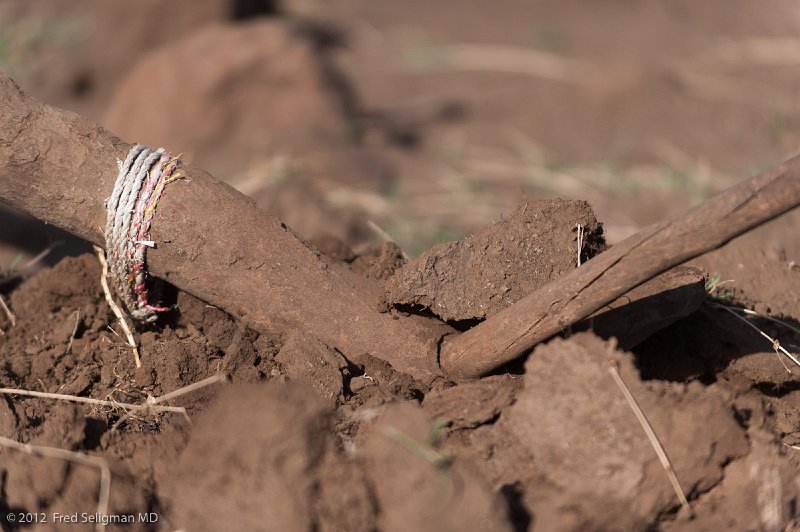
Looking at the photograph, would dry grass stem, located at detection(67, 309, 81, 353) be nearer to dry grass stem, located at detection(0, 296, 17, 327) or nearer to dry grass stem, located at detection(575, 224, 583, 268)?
dry grass stem, located at detection(0, 296, 17, 327)

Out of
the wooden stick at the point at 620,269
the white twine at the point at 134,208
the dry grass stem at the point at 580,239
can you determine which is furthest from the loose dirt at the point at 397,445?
the dry grass stem at the point at 580,239

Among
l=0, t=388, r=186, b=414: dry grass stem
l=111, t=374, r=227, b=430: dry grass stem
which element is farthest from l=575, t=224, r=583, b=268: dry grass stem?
l=0, t=388, r=186, b=414: dry grass stem

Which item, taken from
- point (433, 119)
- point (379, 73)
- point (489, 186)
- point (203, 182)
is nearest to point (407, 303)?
point (203, 182)

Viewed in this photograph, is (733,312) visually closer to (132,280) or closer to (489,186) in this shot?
(132,280)

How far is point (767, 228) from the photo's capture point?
4980mm

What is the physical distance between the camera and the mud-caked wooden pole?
2539mm

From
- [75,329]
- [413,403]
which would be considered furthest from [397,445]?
[75,329]

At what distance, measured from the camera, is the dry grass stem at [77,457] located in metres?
2.04

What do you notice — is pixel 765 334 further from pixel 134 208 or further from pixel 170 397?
pixel 134 208

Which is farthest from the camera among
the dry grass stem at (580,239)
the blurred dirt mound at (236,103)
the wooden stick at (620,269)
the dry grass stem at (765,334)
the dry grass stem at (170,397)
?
the blurred dirt mound at (236,103)

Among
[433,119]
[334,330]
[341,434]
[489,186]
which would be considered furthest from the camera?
[433,119]

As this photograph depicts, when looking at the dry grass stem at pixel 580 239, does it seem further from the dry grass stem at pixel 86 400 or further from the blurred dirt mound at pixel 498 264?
the dry grass stem at pixel 86 400

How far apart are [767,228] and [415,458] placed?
375 cm

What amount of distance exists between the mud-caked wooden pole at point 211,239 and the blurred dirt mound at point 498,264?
0.45ft
